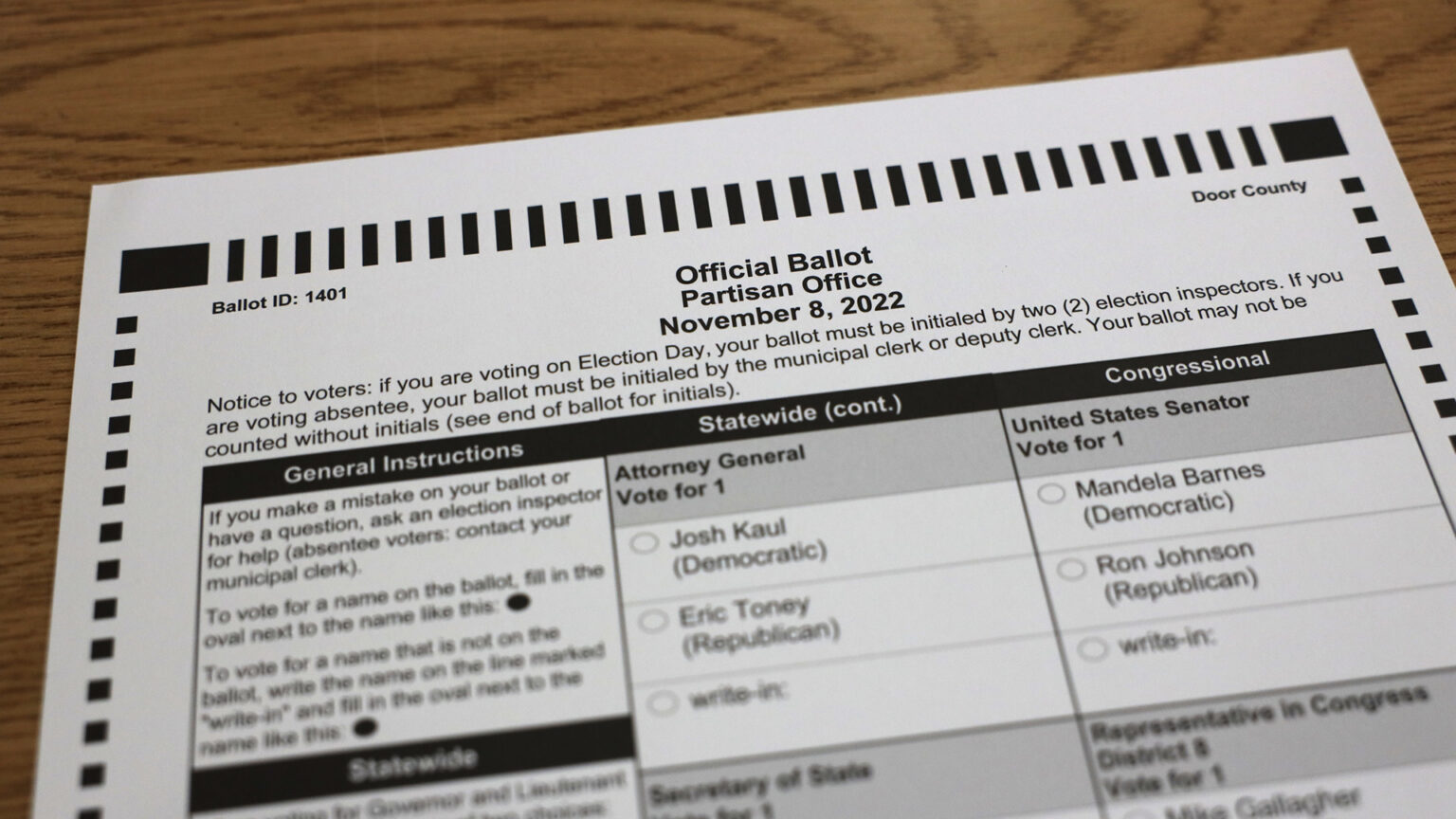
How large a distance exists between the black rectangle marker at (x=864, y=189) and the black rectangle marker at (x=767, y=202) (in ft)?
0.17

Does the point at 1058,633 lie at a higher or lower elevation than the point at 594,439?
lower

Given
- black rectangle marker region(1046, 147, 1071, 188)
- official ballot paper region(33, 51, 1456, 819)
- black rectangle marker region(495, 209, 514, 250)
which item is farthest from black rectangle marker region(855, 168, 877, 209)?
black rectangle marker region(495, 209, 514, 250)

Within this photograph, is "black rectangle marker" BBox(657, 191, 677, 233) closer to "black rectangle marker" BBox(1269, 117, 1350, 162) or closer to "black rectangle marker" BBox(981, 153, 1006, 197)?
"black rectangle marker" BBox(981, 153, 1006, 197)

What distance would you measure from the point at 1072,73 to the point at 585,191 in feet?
1.08

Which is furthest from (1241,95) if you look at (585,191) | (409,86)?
(409,86)

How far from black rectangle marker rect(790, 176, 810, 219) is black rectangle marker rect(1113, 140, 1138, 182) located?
196mm

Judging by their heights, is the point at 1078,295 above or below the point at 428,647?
above

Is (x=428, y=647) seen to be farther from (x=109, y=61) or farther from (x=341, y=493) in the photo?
(x=109, y=61)

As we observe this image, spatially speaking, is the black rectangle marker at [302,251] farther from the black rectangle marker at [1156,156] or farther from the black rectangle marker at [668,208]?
the black rectangle marker at [1156,156]

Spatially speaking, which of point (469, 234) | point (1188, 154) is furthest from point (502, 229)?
point (1188, 154)

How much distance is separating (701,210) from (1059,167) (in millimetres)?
226

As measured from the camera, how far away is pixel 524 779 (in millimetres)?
542

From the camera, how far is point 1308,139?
27.7 inches

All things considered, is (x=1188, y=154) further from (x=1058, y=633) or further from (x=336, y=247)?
(x=336, y=247)
